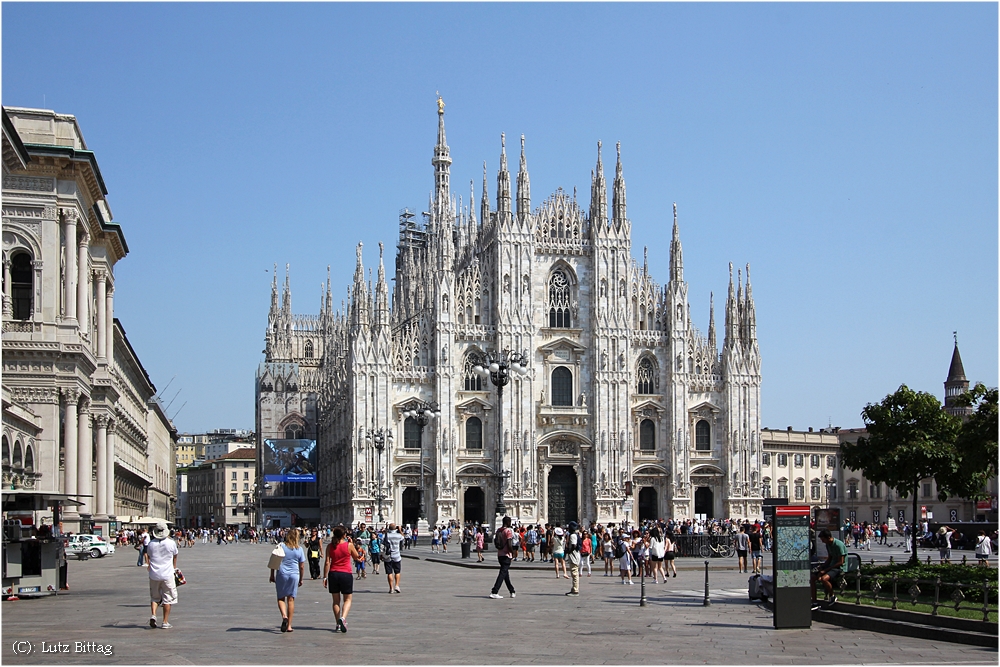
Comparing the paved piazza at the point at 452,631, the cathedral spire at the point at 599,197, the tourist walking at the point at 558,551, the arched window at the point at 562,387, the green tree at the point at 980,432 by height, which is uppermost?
the cathedral spire at the point at 599,197

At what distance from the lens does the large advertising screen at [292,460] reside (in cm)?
9244

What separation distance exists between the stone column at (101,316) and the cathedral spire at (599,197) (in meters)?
30.7

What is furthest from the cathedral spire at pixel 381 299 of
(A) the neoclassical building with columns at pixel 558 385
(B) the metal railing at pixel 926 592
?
(B) the metal railing at pixel 926 592

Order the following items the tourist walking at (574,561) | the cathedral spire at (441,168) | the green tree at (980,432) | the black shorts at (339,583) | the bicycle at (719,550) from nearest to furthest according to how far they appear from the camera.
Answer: the black shorts at (339,583) → the green tree at (980,432) → the tourist walking at (574,561) → the bicycle at (719,550) → the cathedral spire at (441,168)

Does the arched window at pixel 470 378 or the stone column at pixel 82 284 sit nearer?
the stone column at pixel 82 284

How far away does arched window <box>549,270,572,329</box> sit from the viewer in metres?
75.1

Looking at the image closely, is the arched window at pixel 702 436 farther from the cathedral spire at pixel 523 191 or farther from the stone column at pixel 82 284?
the stone column at pixel 82 284

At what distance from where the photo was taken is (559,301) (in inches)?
2965

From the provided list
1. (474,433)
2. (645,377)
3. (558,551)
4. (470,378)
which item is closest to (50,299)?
(558,551)

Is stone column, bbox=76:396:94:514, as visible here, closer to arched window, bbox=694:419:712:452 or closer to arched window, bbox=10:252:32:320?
arched window, bbox=10:252:32:320

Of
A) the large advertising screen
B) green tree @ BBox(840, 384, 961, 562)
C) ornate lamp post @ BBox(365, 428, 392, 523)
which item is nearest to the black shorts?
green tree @ BBox(840, 384, 961, 562)

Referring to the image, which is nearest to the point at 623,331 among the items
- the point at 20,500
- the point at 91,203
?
the point at 91,203

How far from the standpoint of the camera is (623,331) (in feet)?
245

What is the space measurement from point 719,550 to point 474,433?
30571 mm
